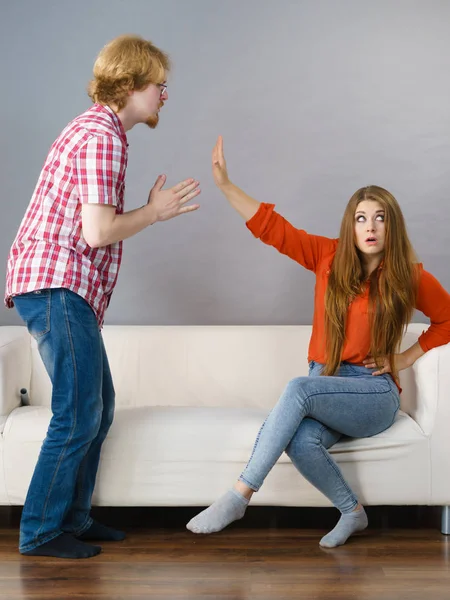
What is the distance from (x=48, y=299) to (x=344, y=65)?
1.79 m

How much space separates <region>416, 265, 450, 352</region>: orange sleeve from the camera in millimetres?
2664

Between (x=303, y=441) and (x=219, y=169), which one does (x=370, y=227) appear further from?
(x=303, y=441)

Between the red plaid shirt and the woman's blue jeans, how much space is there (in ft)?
2.16

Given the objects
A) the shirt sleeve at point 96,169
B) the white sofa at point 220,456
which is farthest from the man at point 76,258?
the white sofa at point 220,456

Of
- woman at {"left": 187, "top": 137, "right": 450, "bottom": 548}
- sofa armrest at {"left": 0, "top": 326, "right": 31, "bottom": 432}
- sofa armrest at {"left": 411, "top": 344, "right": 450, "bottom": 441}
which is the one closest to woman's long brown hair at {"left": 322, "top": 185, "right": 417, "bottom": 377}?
woman at {"left": 187, "top": 137, "right": 450, "bottom": 548}

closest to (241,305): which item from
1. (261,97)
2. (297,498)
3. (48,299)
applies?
(261,97)

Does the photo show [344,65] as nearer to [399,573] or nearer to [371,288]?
[371,288]

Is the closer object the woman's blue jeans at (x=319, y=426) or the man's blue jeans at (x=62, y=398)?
the man's blue jeans at (x=62, y=398)

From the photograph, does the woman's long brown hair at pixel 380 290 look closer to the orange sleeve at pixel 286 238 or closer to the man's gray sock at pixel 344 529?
the orange sleeve at pixel 286 238

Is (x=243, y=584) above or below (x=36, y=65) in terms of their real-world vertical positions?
below

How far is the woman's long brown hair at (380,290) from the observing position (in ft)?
8.45

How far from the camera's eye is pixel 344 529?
243cm

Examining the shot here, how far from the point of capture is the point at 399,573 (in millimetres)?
2209

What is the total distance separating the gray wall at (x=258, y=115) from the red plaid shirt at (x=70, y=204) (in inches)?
44.3
